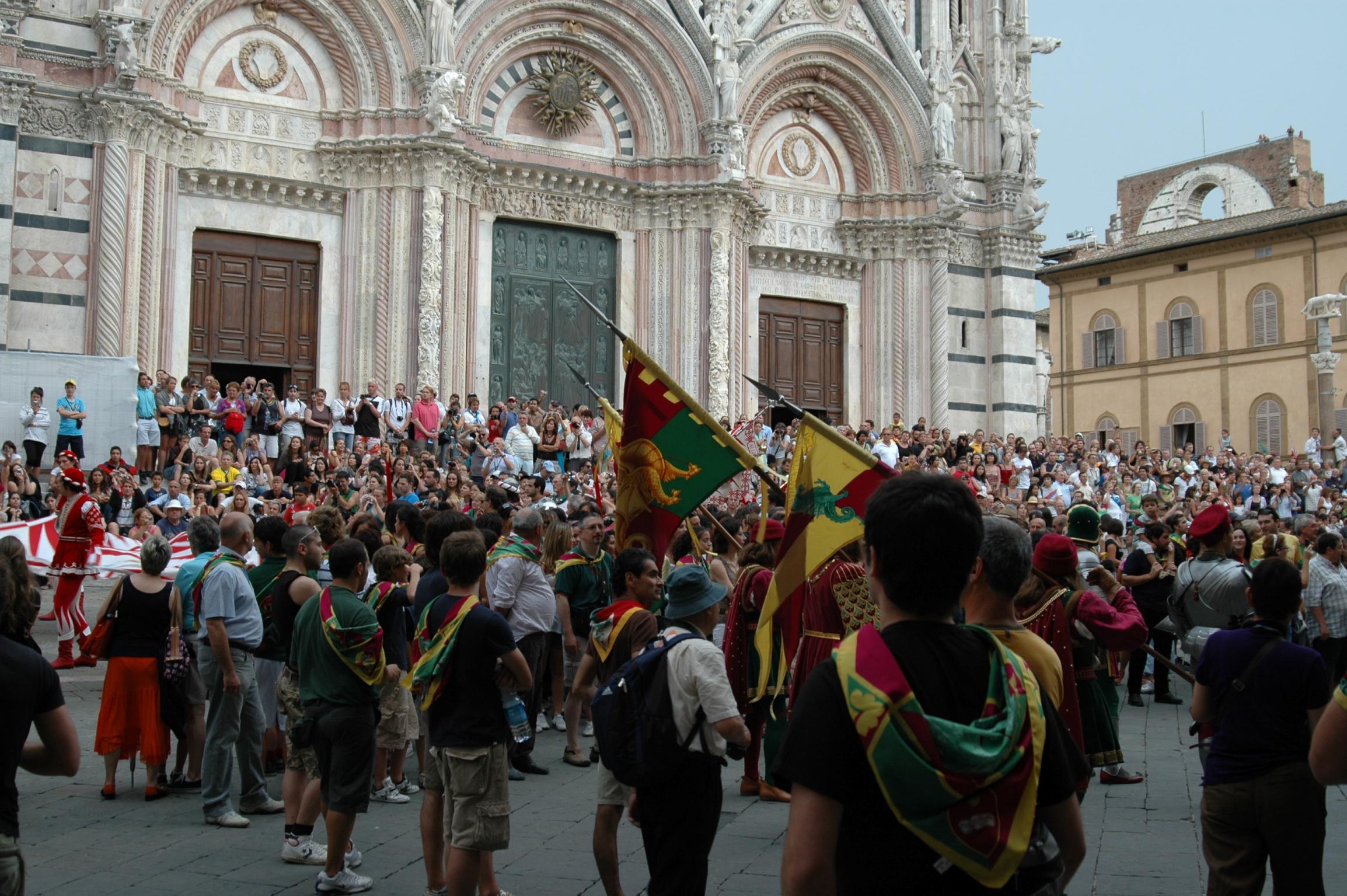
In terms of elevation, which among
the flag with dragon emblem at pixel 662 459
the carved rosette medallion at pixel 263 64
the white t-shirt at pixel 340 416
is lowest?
the flag with dragon emblem at pixel 662 459

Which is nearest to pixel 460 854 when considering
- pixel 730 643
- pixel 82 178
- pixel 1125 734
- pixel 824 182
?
pixel 730 643

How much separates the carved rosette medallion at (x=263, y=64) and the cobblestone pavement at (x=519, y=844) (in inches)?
582

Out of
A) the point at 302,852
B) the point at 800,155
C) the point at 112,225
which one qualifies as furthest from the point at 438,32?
the point at 302,852

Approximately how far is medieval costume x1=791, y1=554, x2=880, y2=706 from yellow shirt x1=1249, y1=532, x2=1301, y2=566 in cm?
540

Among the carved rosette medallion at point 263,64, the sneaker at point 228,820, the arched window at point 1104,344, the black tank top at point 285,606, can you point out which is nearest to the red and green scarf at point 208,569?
the black tank top at point 285,606

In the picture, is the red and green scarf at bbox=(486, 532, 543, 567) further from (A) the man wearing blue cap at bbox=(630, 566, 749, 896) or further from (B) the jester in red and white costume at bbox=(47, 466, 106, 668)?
(B) the jester in red and white costume at bbox=(47, 466, 106, 668)

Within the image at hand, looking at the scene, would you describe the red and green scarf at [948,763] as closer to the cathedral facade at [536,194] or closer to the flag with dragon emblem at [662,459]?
the flag with dragon emblem at [662,459]

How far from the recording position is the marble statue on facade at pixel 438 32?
21266 millimetres

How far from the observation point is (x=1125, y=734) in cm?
1059

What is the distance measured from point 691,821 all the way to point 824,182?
23.2 m

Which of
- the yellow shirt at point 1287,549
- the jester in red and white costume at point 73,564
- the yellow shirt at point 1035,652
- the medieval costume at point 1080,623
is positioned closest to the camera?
the yellow shirt at point 1035,652

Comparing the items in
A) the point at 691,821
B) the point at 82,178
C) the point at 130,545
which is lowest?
the point at 691,821

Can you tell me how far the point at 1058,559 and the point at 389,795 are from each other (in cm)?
439

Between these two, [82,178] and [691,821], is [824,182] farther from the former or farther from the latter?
[691,821]
